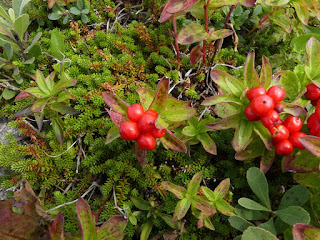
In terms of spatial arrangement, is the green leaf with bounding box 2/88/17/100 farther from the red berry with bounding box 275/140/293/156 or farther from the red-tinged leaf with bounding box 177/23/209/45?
the red berry with bounding box 275/140/293/156

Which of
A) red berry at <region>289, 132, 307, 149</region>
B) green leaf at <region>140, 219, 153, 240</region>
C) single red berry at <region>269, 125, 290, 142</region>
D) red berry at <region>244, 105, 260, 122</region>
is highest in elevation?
red berry at <region>244, 105, 260, 122</region>

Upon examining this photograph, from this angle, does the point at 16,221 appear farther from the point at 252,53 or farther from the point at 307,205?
the point at 307,205

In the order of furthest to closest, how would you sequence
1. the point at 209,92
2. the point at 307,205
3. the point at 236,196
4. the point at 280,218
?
the point at 209,92 < the point at 236,196 < the point at 307,205 < the point at 280,218

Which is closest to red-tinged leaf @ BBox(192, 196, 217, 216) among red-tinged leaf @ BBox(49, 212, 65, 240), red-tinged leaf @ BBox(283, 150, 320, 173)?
red-tinged leaf @ BBox(283, 150, 320, 173)

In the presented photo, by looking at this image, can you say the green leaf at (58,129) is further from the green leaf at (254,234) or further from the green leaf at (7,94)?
the green leaf at (254,234)

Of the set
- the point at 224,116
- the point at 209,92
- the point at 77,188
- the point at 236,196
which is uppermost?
the point at 224,116

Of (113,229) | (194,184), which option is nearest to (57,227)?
(113,229)

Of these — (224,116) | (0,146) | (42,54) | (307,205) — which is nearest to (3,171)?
(0,146)

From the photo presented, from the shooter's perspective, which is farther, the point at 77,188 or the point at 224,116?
the point at 77,188
